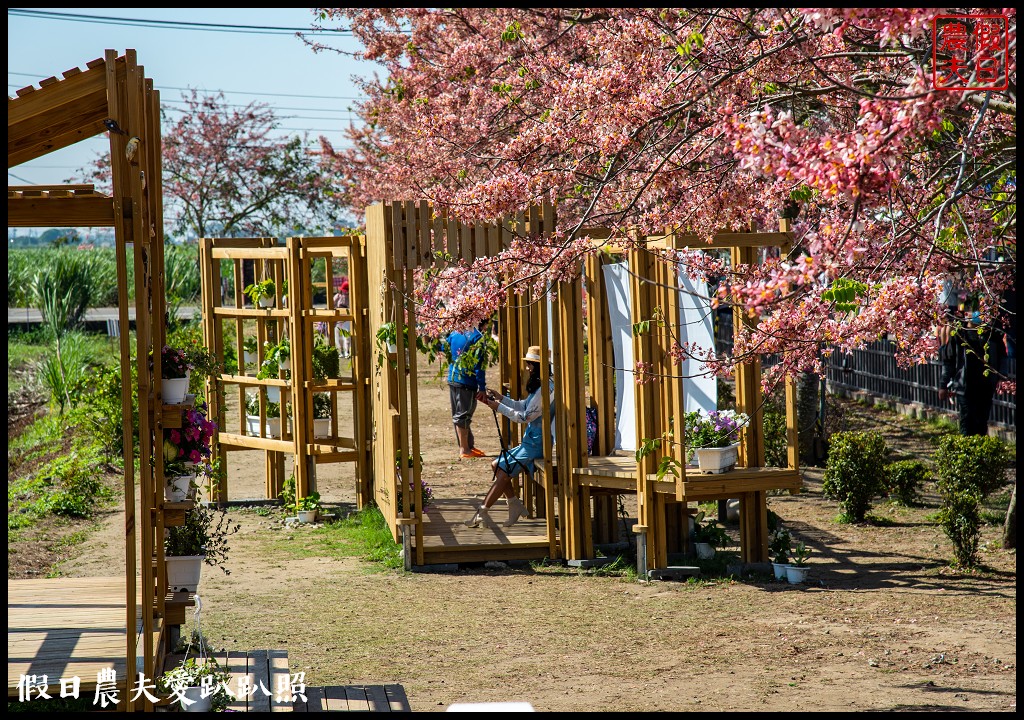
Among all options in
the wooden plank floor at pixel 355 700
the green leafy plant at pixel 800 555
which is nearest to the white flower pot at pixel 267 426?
the green leafy plant at pixel 800 555

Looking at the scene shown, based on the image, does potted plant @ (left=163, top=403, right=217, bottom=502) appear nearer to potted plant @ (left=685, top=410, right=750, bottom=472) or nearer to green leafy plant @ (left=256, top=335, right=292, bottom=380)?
potted plant @ (left=685, top=410, right=750, bottom=472)

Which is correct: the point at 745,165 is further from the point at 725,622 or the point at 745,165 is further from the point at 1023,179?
the point at 725,622

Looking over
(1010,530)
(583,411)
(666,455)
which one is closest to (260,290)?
(583,411)

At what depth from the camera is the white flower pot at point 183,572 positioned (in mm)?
6023

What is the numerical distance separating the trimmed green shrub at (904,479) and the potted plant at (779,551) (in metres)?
2.50

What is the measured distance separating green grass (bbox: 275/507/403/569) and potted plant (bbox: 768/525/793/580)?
117 inches

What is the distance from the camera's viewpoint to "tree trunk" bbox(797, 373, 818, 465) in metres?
13.1

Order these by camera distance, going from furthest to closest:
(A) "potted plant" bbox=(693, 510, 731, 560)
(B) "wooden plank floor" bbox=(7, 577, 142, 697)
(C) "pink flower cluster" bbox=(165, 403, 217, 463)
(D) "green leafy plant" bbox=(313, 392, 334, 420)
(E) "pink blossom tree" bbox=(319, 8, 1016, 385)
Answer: (D) "green leafy plant" bbox=(313, 392, 334, 420) → (A) "potted plant" bbox=(693, 510, 731, 560) → (C) "pink flower cluster" bbox=(165, 403, 217, 463) → (B) "wooden plank floor" bbox=(7, 577, 142, 697) → (E) "pink blossom tree" bbox=(319, 8, 1016, 385)

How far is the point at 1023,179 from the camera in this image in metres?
4.26

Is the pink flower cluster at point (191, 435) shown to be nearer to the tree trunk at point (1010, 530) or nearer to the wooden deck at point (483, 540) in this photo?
the wooden deck at point (483, 540)

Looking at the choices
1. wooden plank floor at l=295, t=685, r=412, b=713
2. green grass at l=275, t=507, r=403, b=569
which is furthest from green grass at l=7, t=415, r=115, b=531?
wooden plank floor at l=295, t=685, r=412, b=713

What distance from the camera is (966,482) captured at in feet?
29.9

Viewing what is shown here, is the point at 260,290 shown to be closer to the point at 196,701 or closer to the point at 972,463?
the point at 972,463

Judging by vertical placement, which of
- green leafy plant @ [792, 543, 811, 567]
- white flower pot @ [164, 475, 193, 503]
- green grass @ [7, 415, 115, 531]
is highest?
white flower pot @ [164, 475, 193, 503]
